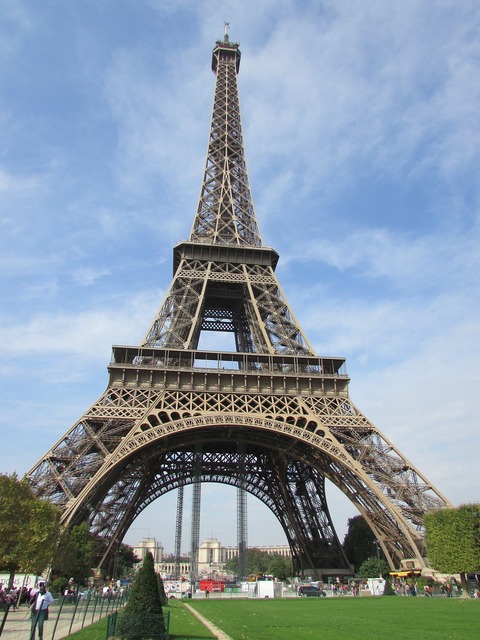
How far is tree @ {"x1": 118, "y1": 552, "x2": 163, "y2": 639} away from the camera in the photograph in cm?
1142

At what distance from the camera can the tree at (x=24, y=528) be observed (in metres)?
21.5

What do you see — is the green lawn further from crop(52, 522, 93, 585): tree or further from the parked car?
the parked car

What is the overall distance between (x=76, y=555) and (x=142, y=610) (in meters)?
23.2

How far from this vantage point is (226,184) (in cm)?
5078

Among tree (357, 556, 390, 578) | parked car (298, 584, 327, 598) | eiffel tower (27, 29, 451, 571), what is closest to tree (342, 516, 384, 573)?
tree (357, 556, 390, 578)

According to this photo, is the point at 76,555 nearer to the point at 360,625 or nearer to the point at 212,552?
the point at 360,625

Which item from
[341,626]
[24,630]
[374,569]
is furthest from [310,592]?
[24,630]

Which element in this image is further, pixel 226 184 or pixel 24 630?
pixel 226 184

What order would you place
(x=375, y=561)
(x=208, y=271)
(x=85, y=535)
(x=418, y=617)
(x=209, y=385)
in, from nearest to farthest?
(x=418, y=617), (x=85, y=535), (x=209, y=385), (x=208, y=271), (x=375, y=561)

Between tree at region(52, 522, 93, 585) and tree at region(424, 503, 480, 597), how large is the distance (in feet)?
66.3

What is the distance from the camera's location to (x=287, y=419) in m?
35.9

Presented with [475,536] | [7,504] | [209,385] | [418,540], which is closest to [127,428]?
[209,385]

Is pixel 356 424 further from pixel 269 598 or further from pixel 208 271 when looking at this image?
pixel 208 271

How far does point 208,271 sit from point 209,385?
1148cm
